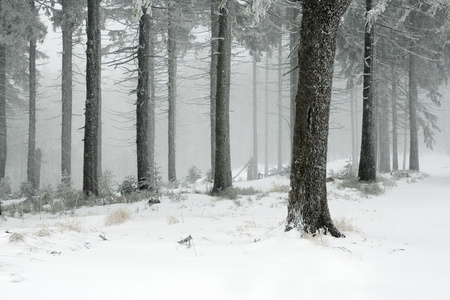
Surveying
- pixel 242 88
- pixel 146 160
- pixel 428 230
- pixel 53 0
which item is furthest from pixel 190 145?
pixel 428 230

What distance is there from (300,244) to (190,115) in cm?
5507

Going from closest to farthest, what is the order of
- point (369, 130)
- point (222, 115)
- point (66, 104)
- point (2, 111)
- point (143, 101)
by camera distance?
point (222, 115), point (143, 101), point (369, 130), point (66, 104), point (2, 111)

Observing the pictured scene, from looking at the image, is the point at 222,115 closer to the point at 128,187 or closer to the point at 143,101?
the point at 143,101

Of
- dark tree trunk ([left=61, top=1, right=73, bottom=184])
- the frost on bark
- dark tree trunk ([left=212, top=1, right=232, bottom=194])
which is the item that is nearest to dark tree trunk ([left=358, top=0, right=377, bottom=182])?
dark tree trunk ([left=212, top=1, right=232, bottom=194])

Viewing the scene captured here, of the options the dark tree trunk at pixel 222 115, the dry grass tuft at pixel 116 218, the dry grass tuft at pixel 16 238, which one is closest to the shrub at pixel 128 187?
the dark tree trunk at pixel 222 115

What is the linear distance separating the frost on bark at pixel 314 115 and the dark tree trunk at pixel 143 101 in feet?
25.0

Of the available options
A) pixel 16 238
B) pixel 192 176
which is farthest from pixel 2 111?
pixel 16 238

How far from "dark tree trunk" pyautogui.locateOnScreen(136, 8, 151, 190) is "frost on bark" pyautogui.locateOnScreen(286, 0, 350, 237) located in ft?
25.0

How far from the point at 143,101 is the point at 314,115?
26.3 ft

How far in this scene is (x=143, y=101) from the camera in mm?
11211

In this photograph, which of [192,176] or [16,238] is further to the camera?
[192,176]

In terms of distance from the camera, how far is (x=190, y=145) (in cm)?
5975

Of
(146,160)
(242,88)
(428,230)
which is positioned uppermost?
(242,88)

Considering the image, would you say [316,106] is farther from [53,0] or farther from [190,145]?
[190,145]
